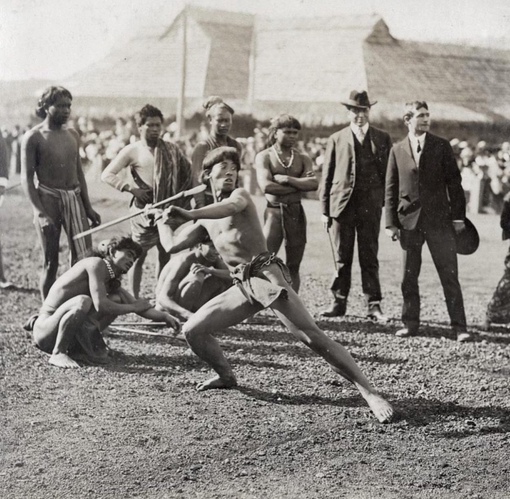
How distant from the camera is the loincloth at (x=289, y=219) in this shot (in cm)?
669

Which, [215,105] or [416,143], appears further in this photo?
[215,105]

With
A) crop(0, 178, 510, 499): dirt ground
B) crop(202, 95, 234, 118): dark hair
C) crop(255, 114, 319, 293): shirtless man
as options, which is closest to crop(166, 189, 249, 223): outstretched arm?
crop(0, 178, 510, 499): dirt ground

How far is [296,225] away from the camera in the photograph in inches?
264

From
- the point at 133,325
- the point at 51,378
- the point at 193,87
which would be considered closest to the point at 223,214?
the point at 51,378

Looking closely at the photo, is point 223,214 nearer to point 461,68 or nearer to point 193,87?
point 193,87

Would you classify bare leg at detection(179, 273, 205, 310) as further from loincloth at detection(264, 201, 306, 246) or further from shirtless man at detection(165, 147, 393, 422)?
shirtless man at detection(165, 147, 393, 422)

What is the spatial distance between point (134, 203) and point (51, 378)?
202cm

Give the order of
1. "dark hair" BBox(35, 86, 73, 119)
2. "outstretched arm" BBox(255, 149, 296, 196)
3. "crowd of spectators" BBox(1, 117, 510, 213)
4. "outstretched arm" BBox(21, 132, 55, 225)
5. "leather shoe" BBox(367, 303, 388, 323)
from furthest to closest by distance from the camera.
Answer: "crowd of spectators" BBox(1, 117, 510, 213) → "leather shoe" BBox(367, 303, 388, 323) → "outstretched arm" BBox(255, 149, 296, 196) → "outstretched arm" BBox(21, 132, 55, 225) → "dark hair" BBox(35, 86, 73, 119)

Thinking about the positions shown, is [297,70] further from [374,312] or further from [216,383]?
[216,383]

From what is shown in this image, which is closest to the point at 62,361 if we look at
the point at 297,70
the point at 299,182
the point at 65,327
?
the point at 65,327

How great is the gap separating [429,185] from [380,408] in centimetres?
231

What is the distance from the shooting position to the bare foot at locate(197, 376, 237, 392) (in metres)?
4.89

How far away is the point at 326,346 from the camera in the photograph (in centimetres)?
455

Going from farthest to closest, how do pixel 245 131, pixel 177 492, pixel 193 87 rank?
pixel 245 131 < pixel 193 87 < pixel 177 492
